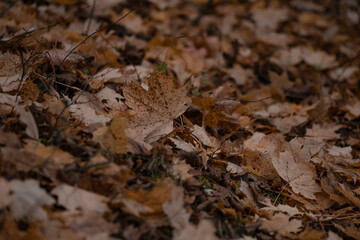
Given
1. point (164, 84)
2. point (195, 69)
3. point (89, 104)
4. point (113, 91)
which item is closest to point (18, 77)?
point (89, 104)

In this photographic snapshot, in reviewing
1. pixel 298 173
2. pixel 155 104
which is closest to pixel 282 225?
pixel 298 173

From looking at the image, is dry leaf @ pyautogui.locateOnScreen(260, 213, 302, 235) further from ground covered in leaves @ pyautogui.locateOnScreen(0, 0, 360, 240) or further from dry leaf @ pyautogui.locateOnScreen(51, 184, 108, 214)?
dry leaf @ pyautogui.locateOnScreen(51, 184, 108, 214)

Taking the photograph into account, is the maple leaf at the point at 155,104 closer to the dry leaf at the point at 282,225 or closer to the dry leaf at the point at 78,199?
the dry leaf at the point at 78,199

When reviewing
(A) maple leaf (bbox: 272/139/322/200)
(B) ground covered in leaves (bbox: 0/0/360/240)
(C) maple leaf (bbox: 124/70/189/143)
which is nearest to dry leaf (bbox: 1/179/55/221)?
(B) ground covered in leaves (bbox: 0/0/360/240)

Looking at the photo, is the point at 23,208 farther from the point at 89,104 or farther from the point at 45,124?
A: the point at 89,104

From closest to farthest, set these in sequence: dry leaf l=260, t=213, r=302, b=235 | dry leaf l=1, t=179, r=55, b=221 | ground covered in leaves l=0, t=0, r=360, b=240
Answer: dry leaf l=1, t=179, r=55, b=221
ground covered in leaves l=0, t=0, r=360, b=240
dry leaf l=260, t=213, r=302, b=235

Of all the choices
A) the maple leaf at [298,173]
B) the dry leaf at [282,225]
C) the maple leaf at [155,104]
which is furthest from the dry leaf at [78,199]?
the maple leaf at [298,173]

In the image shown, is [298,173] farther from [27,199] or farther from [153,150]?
[27,199]
